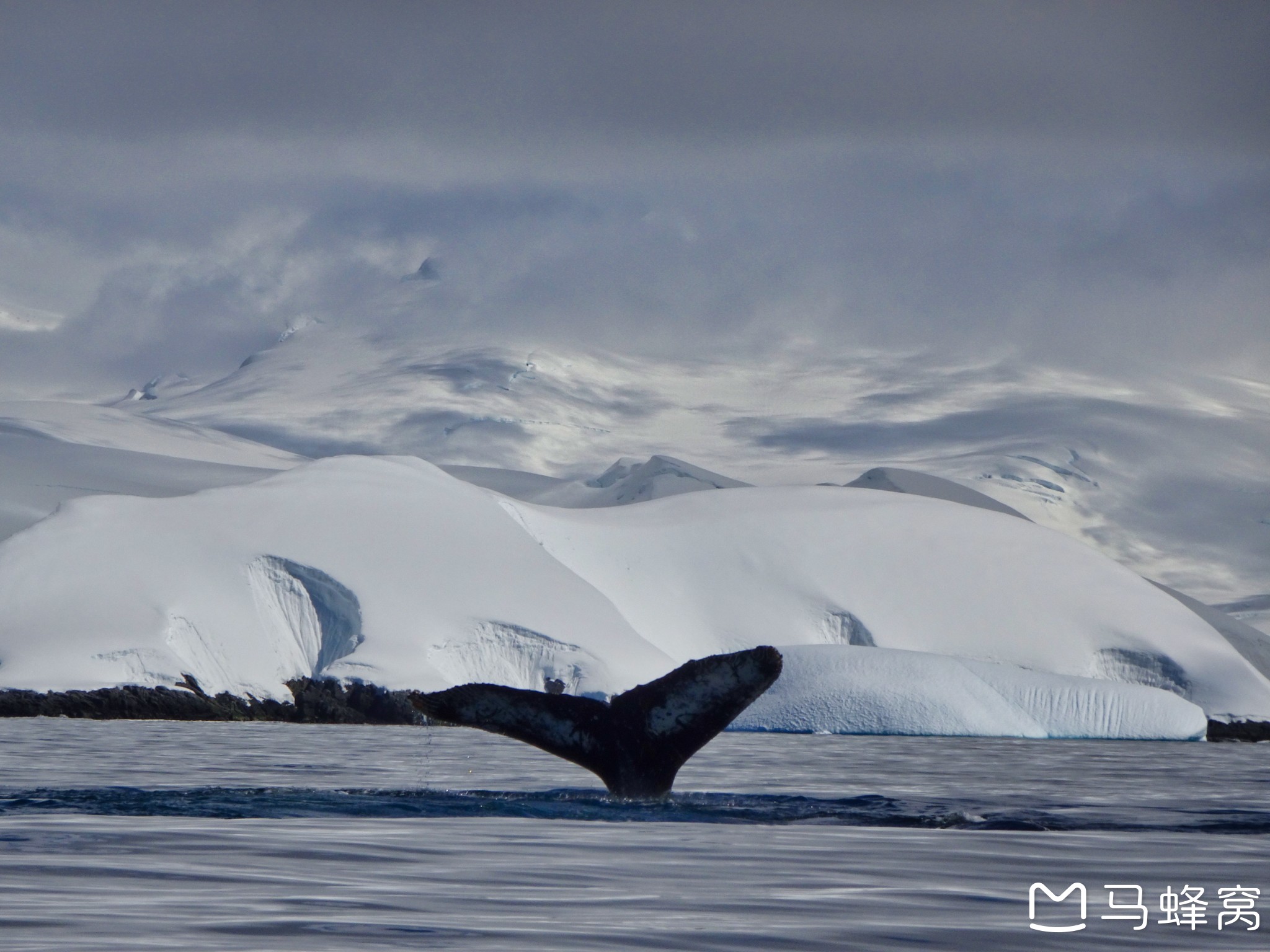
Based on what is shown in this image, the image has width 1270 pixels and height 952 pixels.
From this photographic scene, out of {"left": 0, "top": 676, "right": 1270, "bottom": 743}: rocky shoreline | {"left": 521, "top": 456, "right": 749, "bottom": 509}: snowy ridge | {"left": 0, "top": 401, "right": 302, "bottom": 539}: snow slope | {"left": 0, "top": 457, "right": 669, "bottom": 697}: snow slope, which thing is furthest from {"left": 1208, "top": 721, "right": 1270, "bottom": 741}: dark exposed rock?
{"left": 0, "top": 401, "right": 302, "bottom": 539}: snow slope

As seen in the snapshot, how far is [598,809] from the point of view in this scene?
1173cm

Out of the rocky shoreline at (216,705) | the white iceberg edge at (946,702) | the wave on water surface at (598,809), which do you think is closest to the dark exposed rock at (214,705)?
the rocky shoreline at (216,705)

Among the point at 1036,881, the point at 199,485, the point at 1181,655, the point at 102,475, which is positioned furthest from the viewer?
the point at 199,485

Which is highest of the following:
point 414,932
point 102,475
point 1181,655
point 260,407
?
point 260,407

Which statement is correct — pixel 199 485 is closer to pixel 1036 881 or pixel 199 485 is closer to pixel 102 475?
pixel 102 475

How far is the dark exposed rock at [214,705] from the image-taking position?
40156 mm

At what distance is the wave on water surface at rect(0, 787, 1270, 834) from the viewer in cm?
1121

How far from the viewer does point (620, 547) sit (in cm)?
6456

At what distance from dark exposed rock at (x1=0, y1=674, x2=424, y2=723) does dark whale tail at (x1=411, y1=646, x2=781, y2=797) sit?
2943 cm

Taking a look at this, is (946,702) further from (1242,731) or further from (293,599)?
(293,599)

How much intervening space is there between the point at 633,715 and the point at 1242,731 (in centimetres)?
4766

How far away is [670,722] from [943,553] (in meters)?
55.1

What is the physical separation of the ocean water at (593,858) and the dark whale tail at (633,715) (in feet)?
1.04

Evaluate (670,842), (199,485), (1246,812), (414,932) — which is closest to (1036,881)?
(670,842)
